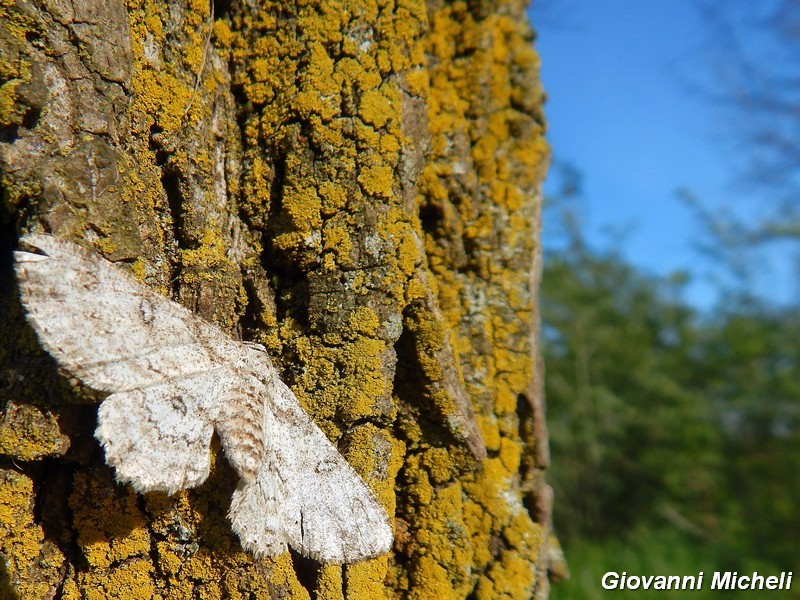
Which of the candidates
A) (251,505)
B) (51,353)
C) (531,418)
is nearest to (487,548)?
(531,418)

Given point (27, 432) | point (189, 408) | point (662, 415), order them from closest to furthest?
point (27, 432) < point (189, 408) < point (662, 415)

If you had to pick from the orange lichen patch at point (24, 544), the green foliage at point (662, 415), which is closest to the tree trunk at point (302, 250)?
the orange lichen patch at point (24, 544)

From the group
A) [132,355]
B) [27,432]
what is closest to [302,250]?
[132,355]

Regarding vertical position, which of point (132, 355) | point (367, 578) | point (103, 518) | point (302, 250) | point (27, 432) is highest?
point (302, 250)

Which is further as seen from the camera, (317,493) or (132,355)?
(317,493)

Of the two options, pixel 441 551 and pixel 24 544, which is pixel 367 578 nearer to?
pixel 441 551

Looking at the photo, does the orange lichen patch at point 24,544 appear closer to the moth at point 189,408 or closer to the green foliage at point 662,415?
the moth at point 189,408
